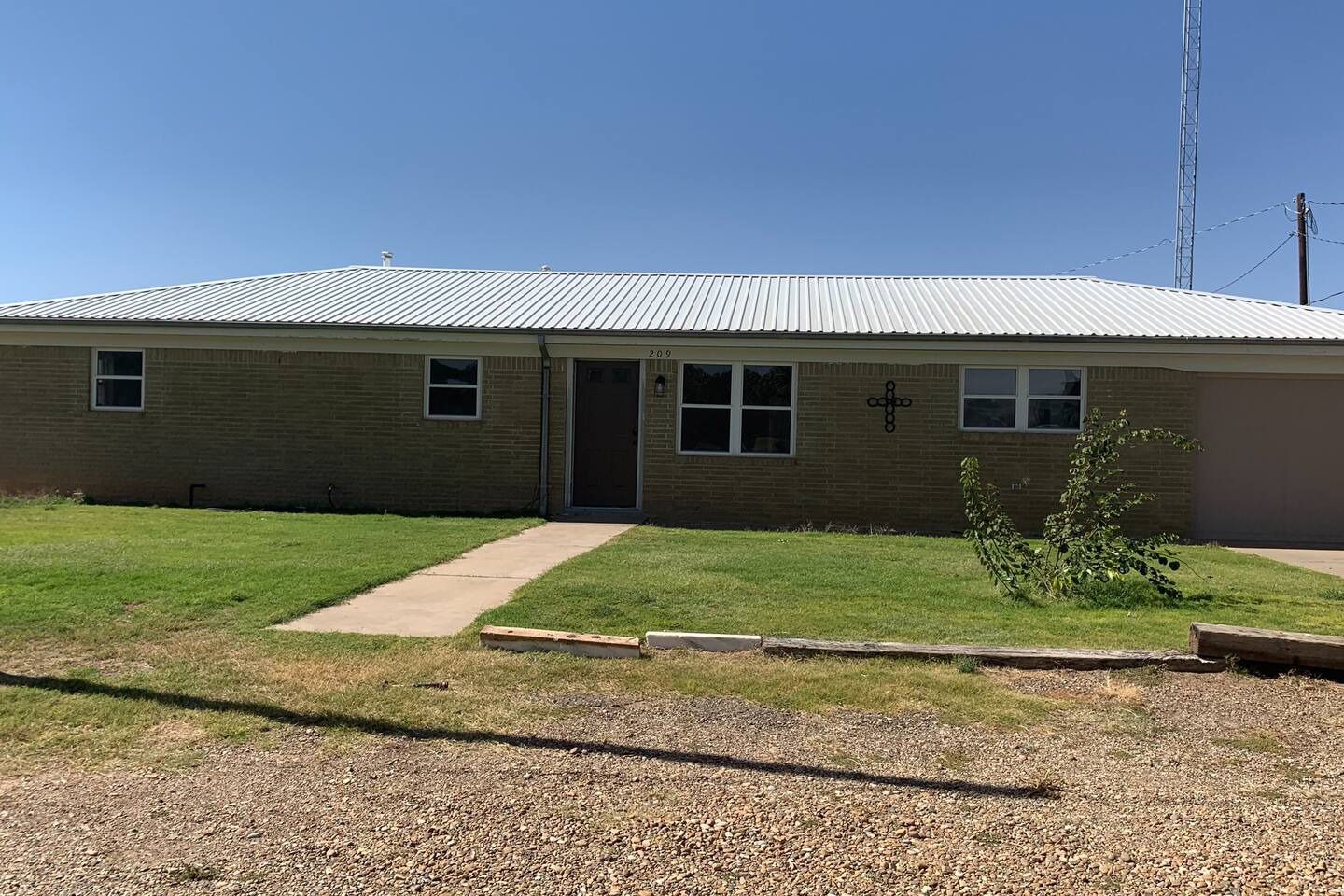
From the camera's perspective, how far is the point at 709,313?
50.2 ft

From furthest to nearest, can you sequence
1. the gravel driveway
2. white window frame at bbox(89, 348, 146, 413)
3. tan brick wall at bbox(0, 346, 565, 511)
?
white window frame at bbox(89, 348, 146, 413) → tan brick wall at bbox(0, 346, 565, 511) → the gravel driveway

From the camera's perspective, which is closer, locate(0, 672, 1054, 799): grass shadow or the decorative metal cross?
locate(0, 672, 1054, 799): grass shadow

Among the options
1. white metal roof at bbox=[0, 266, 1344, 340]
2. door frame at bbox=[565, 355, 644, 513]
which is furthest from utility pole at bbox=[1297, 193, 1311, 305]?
door frame at bbox=[565, 355, 644, 513]

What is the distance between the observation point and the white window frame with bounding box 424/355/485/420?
47.0 ft

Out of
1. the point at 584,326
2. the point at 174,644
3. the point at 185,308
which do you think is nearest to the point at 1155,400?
the point at 584,326

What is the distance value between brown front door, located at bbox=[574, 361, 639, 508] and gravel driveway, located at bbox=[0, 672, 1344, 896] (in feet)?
32.0

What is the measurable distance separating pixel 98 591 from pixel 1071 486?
8052 mm

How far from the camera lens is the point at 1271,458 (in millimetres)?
13695

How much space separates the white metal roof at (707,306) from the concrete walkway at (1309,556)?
9.68 feet

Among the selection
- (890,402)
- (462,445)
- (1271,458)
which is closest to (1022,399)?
(890,402)

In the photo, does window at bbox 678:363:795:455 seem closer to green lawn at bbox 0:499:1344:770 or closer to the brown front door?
the brown front door

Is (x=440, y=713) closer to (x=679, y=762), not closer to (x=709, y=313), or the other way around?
(x=679, y=762)

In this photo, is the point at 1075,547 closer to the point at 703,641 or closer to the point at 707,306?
the point at 703,641

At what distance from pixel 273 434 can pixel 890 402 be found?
9.52m
